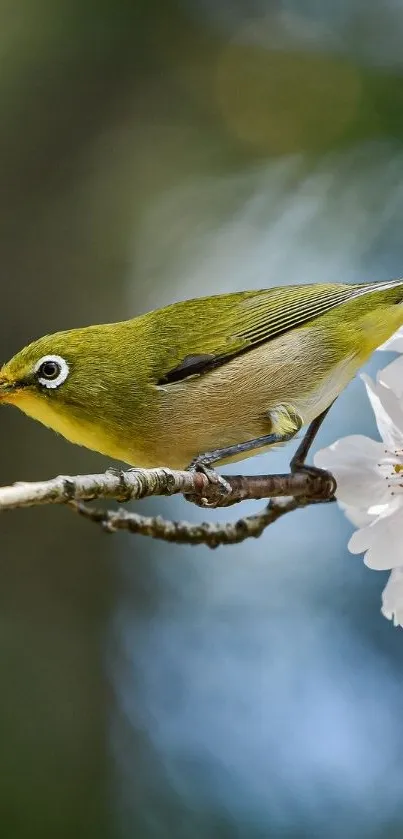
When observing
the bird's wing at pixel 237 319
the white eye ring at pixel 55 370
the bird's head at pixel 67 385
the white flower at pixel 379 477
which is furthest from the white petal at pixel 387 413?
the white eye ring at pixel 55 370

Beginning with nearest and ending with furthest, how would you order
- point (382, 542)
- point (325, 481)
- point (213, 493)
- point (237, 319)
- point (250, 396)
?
point (213, 493) < point (382, 542) < point (325, 481) < point (250, 396) < point (237, 319)

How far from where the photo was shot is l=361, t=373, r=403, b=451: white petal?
8.62 ft

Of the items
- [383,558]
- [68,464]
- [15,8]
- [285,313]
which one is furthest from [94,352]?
[15,8]

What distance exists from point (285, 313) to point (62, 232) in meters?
3.58

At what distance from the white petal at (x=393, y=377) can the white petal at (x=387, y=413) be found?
0.04 feet

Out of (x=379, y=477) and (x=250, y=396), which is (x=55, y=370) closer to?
(x=250, y=396)

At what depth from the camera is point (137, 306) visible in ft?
20.1

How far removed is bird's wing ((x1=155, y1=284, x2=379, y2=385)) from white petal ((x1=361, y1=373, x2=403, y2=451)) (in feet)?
1.58

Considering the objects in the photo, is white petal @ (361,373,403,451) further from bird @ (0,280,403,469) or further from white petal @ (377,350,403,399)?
bird @ (0,280,403,469)

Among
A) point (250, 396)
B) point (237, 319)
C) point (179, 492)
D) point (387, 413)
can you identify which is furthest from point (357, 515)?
point (179, 492)

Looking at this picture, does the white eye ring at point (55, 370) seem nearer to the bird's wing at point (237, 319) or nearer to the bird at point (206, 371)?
the bird at point (206, 371)

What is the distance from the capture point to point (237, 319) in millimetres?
3189

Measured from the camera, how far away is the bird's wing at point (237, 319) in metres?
3.04

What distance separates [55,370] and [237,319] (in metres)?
0.67
